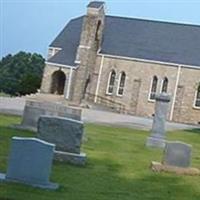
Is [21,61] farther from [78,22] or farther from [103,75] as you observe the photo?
[103,75]

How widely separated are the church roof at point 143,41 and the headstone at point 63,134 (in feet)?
151

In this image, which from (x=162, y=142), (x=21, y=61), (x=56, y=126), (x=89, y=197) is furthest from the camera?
(x=21, y=61)

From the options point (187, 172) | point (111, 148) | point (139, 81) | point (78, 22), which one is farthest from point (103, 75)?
point (187, 172)

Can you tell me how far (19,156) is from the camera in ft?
36.5

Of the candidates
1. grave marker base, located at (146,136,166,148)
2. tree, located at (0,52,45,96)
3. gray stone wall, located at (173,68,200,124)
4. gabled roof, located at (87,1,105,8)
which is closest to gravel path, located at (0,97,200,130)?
grave marker base, located at (146,136,166,148)

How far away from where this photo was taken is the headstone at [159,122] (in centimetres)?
2250

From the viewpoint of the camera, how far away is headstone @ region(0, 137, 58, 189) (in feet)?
36.4

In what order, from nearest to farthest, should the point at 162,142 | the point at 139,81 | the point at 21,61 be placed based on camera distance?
1. the point at 162,142
2. the point at 139,81
3. the point at 21,61

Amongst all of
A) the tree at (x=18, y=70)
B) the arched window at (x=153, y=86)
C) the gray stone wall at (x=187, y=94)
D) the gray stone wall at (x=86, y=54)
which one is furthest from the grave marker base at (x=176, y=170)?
the tree at (x=18, y=70)

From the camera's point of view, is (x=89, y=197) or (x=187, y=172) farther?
(x=187, y=172)

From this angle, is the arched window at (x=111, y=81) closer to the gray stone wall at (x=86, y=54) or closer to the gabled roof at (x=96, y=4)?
the gray stone wall at (x=86, y=54)

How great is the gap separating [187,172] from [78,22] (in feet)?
178

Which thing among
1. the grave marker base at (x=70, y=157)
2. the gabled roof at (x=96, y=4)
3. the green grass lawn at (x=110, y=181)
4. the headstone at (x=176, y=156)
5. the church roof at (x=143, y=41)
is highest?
the gabled roof at (x=96, y=4)

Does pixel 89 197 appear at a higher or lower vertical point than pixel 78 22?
lower
